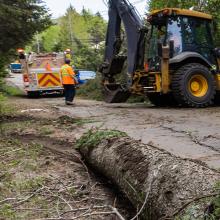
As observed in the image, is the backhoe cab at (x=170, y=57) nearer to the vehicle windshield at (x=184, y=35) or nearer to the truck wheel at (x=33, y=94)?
the vehicle windshield at (x=184, y=35)

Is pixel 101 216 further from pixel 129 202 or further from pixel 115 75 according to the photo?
pixel 115 75

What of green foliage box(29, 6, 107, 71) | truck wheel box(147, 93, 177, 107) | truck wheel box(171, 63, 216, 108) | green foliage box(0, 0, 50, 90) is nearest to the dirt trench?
truck wheel box(171, 63, 216, 108)

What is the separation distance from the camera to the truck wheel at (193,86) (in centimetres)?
1239

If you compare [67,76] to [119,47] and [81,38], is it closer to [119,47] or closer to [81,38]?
[119,47]

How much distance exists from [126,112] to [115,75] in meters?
2.67

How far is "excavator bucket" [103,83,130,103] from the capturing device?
13.6m

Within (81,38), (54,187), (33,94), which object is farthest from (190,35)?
(81,38)

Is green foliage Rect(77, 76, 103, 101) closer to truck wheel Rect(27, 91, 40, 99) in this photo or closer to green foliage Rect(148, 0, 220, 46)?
truck wheel Rect(27, 91, 40, 99)

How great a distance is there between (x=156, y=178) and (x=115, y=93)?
9828 millimetres

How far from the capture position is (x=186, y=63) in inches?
509

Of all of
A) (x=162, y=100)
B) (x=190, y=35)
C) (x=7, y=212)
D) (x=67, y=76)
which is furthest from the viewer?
(x=67, y=76)

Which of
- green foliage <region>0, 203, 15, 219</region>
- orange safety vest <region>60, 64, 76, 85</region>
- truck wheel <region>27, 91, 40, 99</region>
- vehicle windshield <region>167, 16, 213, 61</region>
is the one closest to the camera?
green foliage <region>0, 203, 15, 219</region>

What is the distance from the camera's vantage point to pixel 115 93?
13.7 metres

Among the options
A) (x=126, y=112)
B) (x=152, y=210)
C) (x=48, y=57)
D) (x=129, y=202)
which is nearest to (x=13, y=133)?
(x=126, y=112)
